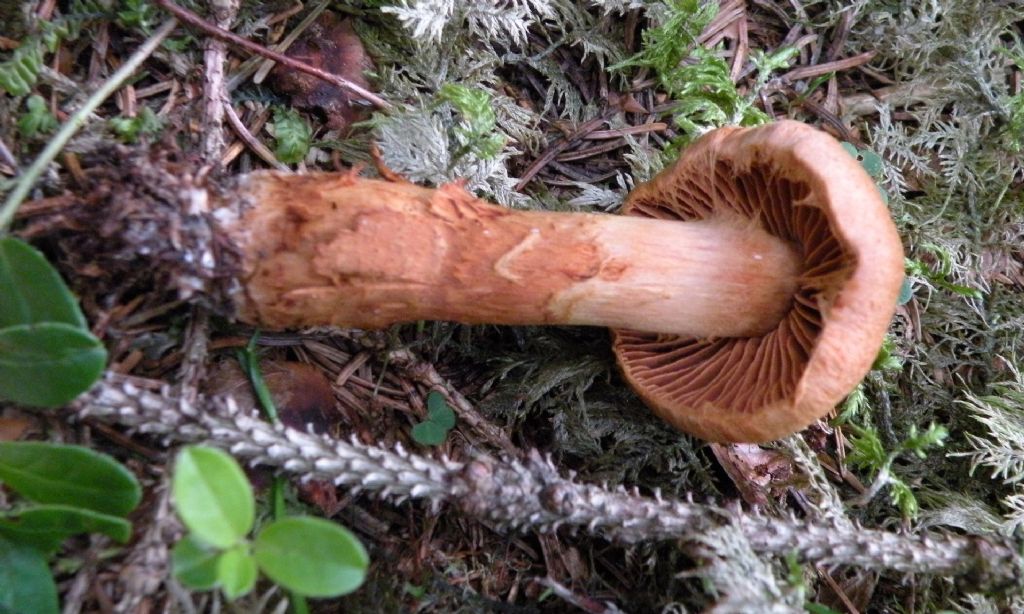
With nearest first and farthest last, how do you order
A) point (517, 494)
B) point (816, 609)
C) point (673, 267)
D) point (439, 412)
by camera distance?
point (517, 494), point (816, 609), point (673, 267), point (439, 412)

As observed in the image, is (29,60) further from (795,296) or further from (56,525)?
(795,296)

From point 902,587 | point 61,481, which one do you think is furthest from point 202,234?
point 902,587

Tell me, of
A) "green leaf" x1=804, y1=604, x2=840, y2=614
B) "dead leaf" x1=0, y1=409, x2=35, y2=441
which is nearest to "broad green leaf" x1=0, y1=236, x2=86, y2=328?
"dead leaf" x1=0, y1=409, x2=35, y2=441

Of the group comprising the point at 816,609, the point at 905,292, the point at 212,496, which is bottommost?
the point at 816,609

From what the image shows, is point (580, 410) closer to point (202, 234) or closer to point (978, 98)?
point (202, 234)

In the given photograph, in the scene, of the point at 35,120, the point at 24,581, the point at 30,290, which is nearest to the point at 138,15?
the point at 35,120

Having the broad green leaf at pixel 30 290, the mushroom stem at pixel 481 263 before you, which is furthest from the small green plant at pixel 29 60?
the mushroom stem at pixel 481 263
